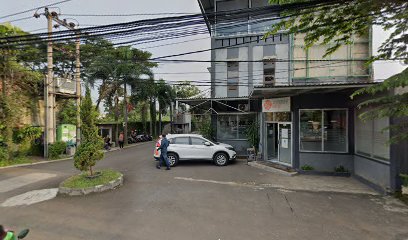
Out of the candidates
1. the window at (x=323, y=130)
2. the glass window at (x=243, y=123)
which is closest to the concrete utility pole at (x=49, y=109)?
the glass window at (x=243, y=123)

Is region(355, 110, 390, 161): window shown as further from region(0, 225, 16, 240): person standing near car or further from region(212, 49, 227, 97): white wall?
region(212, 49, 227, 97): white wall

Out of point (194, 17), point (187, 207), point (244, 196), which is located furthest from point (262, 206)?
point (194, 17)

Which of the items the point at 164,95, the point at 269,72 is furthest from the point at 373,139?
the point at 164,95

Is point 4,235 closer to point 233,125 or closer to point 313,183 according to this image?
point 313,183

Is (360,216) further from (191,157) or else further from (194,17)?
(191,157)

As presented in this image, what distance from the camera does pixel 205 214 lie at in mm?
5520

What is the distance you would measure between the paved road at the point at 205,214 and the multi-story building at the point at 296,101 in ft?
7.90

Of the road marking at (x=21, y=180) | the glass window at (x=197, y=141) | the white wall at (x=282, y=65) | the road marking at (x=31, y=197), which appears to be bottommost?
the road marking at (x=21, y=180)

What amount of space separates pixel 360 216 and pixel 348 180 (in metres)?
3.85

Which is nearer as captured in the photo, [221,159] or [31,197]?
[31,197]

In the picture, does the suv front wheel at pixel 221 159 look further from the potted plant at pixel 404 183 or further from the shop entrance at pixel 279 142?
the potted plant at pixel 404 183

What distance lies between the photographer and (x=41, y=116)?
649 inches

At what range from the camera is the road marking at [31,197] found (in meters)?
6.54

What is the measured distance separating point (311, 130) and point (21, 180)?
39.4 feet
